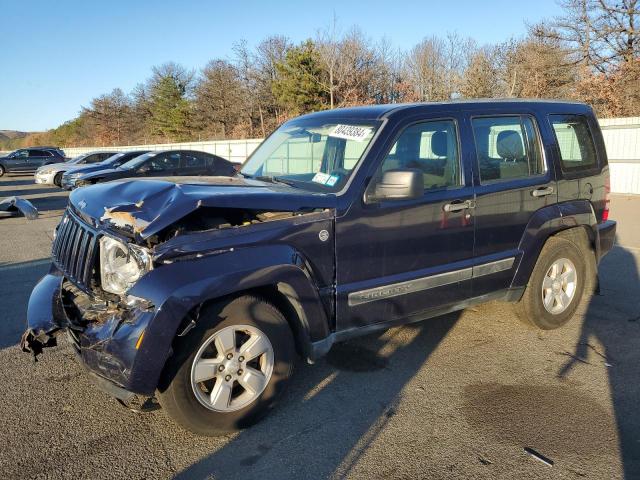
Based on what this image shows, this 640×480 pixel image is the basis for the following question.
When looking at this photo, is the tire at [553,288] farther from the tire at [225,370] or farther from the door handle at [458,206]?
the tire at [225,370]

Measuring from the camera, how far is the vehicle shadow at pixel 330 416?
111 inches

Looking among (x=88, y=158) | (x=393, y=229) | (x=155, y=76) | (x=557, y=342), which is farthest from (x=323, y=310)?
(x=155, y=76)

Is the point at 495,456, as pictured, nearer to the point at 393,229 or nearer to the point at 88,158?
the point at 393,229

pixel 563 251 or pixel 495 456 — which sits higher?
pixel 563 251

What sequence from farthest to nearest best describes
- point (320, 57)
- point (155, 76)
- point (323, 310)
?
point (155, 76) → point (320, 57) → point (323, 310)

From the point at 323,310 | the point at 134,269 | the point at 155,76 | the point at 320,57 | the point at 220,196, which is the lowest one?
the point at 323,310

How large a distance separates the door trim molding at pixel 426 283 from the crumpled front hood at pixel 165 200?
71cm

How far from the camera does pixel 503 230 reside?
4.28 meters

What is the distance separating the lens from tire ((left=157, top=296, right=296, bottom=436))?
113 inches

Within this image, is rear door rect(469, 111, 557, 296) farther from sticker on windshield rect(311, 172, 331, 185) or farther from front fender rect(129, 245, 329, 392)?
front fender rect(129, 245, 329, 392)

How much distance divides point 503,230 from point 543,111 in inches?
51.4

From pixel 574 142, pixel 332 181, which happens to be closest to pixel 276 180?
pixel 332 181

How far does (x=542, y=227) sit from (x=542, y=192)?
1.03 ft

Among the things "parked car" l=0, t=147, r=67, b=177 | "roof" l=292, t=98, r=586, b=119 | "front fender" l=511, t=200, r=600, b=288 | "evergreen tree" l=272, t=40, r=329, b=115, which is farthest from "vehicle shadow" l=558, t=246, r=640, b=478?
"parked car" l=0, t=147, r=67, b=177
